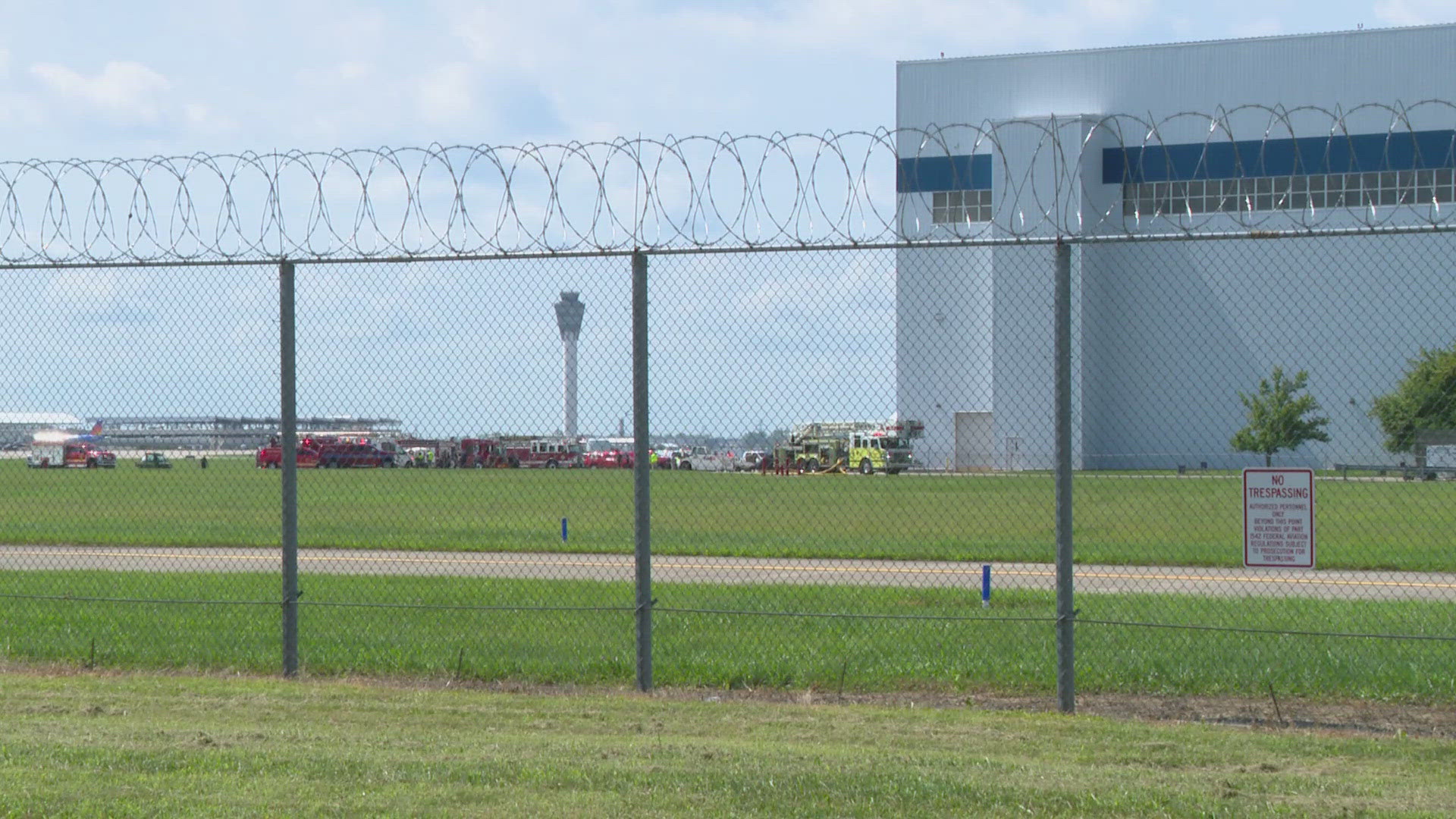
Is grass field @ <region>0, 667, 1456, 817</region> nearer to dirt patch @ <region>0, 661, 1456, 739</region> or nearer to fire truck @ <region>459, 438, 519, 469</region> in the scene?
dirt patch @ <region>0, 661, 1456, 739</region>

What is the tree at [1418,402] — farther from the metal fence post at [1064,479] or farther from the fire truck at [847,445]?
the metal fence post at [1064,479]

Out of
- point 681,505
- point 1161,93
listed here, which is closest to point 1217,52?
point 1161,93

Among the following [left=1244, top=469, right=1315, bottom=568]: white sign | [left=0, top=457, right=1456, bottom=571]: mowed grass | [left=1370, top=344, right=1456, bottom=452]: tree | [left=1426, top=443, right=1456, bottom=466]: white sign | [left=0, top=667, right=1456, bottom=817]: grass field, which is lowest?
[left=0, top=457, right=1456, bottom=571]: mowed grass

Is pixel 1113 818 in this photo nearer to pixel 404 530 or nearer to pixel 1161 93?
pixel 404 530

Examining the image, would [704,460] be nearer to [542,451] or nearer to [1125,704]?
[542,451]

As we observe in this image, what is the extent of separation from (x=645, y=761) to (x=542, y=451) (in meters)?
6.04

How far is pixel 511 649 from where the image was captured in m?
11.2

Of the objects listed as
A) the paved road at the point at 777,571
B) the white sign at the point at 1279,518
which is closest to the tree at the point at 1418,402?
the paved road at the point at 777,571

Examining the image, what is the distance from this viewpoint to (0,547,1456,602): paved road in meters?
17.1

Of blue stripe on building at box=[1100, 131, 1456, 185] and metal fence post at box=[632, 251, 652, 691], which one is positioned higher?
blue stripe on building at box=[1100, 131, 1456, 185]

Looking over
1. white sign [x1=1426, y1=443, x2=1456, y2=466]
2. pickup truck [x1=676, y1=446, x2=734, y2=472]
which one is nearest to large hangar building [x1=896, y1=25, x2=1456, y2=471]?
white sign [x1=1426, y1=443, x2=1456, y2=466]

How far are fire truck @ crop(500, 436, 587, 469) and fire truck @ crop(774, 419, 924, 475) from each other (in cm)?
189

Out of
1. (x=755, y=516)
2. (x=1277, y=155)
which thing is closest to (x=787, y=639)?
(x=755, y=516)

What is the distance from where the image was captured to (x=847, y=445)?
23.1m
